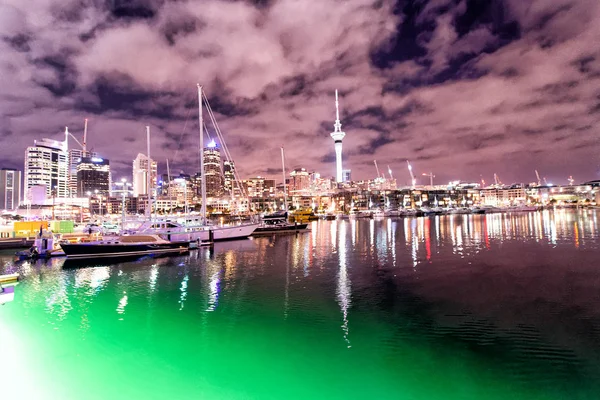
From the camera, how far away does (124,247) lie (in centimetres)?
3112

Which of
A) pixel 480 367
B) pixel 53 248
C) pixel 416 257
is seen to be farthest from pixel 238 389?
pixel 53 248

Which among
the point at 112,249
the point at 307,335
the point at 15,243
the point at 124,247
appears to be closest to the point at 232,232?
the point at 124,247

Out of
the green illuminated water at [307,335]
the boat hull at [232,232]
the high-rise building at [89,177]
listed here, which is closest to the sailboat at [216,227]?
the boat hull at [232,232]

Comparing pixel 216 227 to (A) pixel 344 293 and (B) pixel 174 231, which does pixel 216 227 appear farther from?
(A) pixel 344 293

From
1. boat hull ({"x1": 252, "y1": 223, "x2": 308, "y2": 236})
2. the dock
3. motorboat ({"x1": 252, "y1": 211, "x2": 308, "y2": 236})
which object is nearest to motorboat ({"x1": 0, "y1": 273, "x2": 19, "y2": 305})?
the dock

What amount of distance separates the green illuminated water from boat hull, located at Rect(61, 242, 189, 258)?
7.60 meters

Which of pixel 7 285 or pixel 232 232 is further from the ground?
pixel 232 232

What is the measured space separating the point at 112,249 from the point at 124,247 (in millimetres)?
1004

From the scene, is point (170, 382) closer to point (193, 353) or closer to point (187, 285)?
point (193, 353)

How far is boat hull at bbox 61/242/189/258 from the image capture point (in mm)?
29812

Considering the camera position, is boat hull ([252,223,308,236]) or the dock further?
boat hull ([252,223,308,236])

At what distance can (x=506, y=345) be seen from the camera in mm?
10758

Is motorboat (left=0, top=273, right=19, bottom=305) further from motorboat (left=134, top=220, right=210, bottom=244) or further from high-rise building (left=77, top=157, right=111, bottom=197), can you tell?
high-rise building (left=77, top=157, right=111, bottom=197)

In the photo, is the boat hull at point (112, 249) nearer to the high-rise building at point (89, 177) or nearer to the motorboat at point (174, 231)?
the motorboat at point (174, 231)
